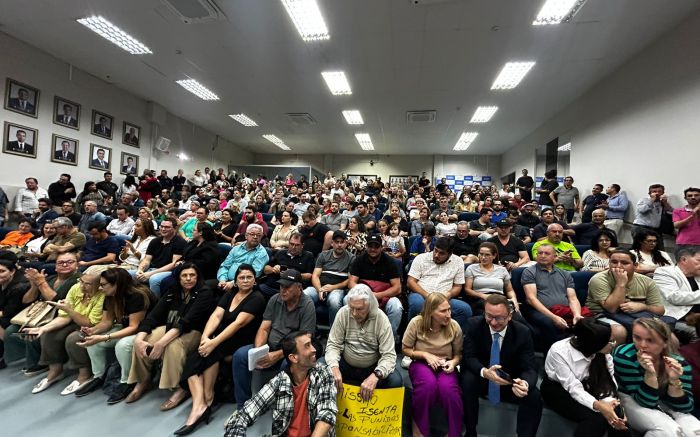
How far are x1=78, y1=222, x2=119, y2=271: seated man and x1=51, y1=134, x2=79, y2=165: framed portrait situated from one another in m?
4.74

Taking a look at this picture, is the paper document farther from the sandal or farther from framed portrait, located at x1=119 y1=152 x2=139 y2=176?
framed portrait, located at x1=119 y1=152 x2=139 y2=176

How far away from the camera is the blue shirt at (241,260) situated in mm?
3301

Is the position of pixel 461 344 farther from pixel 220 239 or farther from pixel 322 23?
pixel 322 23

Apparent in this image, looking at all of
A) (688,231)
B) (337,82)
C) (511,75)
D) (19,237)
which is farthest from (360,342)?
(511,75)

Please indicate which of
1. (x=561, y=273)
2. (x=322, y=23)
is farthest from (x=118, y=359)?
(x=322, y=23)

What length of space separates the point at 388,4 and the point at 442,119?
563 centimetres

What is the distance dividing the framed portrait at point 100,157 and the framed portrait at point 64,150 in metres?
0.42

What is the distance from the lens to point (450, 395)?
187cm

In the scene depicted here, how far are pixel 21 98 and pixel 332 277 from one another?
8217mm

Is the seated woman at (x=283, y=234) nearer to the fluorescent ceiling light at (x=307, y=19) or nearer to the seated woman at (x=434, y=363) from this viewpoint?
the seated woman at (x=434, y=363)

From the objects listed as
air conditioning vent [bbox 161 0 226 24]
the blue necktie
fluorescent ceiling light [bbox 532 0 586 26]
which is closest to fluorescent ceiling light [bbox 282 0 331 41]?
air conditioning vent [bbox 161 0 226 24]

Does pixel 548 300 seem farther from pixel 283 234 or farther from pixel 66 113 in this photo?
pixel 66 113

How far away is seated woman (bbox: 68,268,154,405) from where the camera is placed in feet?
7.91

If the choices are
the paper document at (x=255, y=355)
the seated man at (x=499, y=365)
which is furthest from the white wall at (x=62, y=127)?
the seated man at (x=499, y=365)
